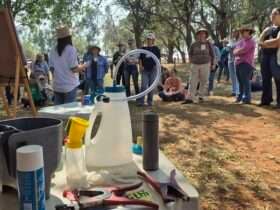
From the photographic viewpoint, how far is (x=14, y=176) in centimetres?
115

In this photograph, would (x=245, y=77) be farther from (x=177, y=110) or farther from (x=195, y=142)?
(x=195, y=142)

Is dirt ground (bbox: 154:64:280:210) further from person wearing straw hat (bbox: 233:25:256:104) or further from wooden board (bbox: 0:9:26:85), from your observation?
wooden board (bbox: 0:9:26:85)

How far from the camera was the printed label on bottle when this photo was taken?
101cm

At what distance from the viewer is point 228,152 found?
4.17 metres

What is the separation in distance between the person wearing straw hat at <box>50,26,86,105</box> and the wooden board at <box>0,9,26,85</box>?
112 centimetres

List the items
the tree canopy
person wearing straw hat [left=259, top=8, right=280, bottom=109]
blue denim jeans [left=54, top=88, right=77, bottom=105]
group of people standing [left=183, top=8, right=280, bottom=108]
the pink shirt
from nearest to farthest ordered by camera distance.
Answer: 1. blue denim jeans [left=54, top=88, right=77, bottom=105]
2. person wearing straw hat [left=259, top=8, right=280, bottom=109]
3. group of people standing [left=183, top=8, right=280, bottom=108]
4. the pink shirt
5. the tree canopy

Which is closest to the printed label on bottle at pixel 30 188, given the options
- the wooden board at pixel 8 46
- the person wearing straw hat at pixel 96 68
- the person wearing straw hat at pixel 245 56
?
the wooden board at pixel 8 46

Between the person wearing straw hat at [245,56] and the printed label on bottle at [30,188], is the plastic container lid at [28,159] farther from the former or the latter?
the person wearing straw hat at [245,56]

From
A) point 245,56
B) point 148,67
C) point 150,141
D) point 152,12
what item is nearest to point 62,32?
point 150,141

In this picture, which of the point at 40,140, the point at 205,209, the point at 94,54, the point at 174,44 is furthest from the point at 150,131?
the point at 174,44

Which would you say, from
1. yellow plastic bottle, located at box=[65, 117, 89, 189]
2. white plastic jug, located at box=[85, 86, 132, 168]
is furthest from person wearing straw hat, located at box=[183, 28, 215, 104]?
yellow plastic bottle, located at box=[65, 117, 89, 189]

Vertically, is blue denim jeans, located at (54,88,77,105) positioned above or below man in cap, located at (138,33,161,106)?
below

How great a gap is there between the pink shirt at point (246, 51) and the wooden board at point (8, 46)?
4.38 metres

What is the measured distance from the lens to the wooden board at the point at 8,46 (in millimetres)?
3021
